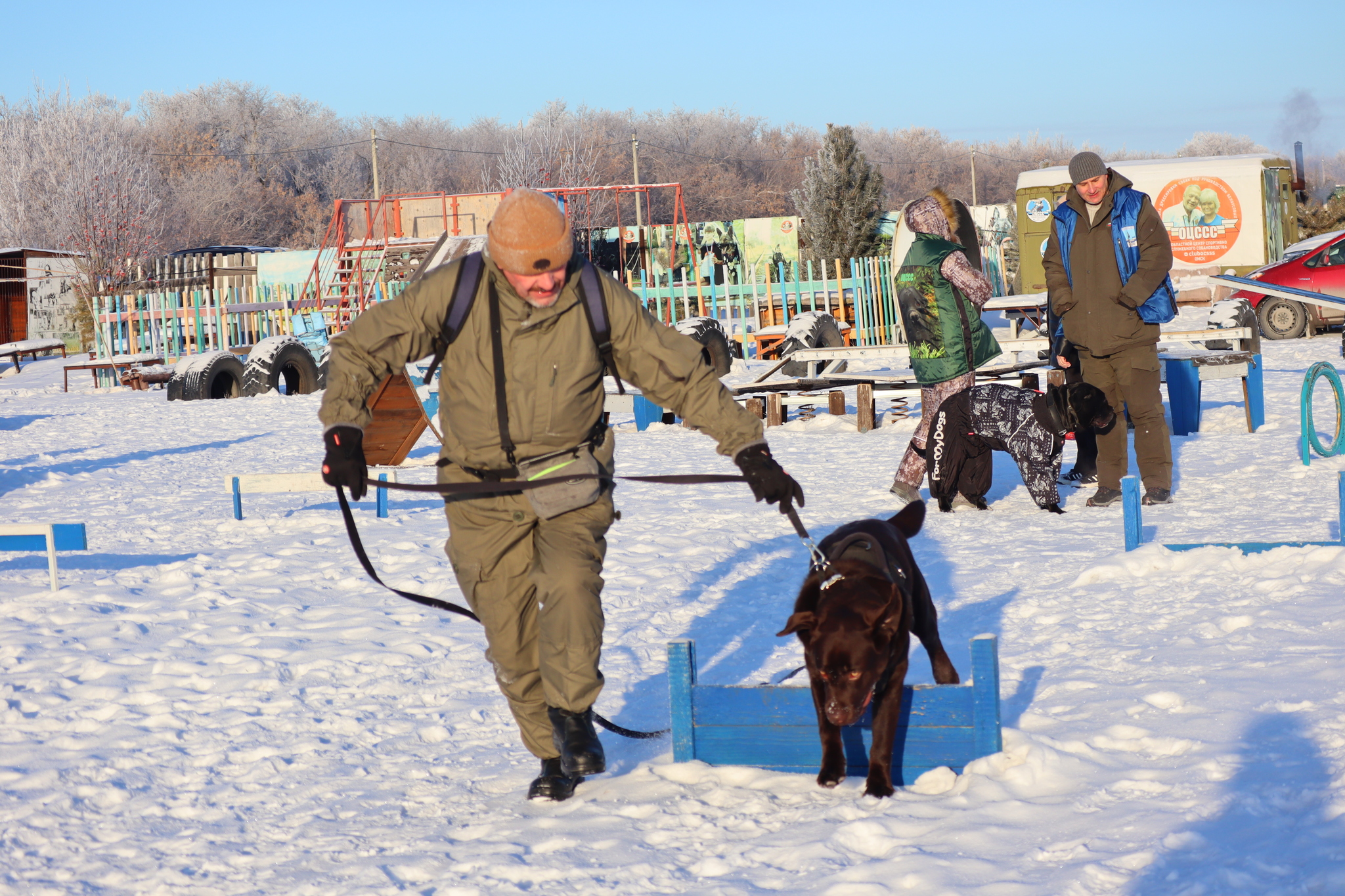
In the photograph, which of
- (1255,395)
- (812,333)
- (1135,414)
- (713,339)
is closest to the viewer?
(1135,414)

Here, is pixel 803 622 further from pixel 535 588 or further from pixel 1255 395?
pixel 1255 395

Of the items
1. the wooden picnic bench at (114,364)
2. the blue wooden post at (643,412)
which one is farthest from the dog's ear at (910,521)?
the wooden picnic bench at (114,364)

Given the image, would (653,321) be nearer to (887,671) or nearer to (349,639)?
(887,671)

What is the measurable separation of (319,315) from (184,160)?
46276 mm

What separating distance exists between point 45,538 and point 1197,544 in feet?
17.6

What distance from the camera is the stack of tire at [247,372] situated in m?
18.0

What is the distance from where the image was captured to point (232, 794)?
3.55 meters

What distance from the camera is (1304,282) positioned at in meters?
17.9

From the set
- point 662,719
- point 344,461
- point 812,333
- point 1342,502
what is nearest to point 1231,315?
point 812,333

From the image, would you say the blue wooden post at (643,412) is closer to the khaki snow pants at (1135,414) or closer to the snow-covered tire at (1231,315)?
the khaki snow pants at (1135,414)

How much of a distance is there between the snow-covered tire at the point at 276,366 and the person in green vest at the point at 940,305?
1261 cm

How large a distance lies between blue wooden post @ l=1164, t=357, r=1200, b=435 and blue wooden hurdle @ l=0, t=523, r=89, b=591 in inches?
320

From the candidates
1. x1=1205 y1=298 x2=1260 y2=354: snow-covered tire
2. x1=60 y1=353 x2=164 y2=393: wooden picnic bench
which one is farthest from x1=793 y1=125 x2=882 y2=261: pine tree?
x1=60 y1=353 x2=164 y2=393: wooden picnic bench

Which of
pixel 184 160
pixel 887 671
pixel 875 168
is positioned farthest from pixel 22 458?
pixel 184 160
